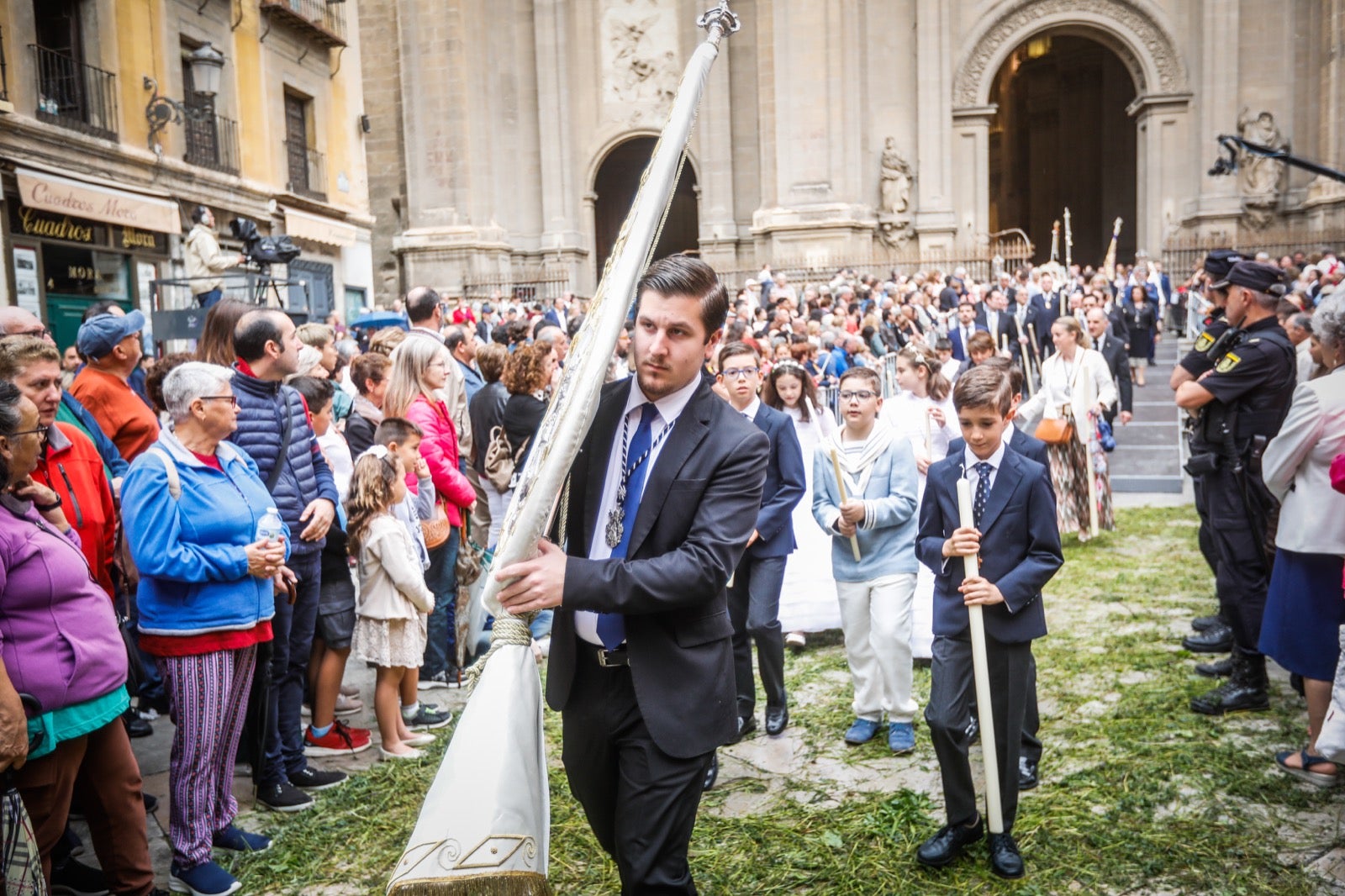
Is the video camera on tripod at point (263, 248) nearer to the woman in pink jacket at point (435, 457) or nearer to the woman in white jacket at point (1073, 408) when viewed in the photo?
the woman in pink jacket at point (435, 457)

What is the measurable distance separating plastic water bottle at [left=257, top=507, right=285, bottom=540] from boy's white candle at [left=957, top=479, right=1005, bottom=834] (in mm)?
2699

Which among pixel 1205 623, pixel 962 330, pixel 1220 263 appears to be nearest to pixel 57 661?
pixel 1220 263

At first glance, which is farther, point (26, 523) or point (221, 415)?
point (221, 415)

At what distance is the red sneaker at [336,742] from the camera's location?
539cm

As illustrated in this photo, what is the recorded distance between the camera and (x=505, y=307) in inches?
845

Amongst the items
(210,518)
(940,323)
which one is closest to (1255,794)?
(210,518)

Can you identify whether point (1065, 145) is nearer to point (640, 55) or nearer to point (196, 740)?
point (640, 55)

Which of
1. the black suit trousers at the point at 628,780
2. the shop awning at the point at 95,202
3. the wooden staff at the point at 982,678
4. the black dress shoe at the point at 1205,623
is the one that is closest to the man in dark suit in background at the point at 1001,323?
the black dress shoe at the point at 1205,623

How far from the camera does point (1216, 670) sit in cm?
602

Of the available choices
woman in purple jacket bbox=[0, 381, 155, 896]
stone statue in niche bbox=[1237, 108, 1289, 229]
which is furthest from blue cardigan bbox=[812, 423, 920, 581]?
stone statue in niche bbox=[1237, 108, 1289, 229]

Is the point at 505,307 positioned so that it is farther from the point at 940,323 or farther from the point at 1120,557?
the point at 1120,557

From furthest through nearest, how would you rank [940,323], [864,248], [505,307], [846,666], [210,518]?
[864,248], [505,307], [940,323], [846,666], [210,518]

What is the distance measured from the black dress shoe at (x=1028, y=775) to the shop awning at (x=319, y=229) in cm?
1950

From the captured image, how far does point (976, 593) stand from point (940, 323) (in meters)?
15.5
